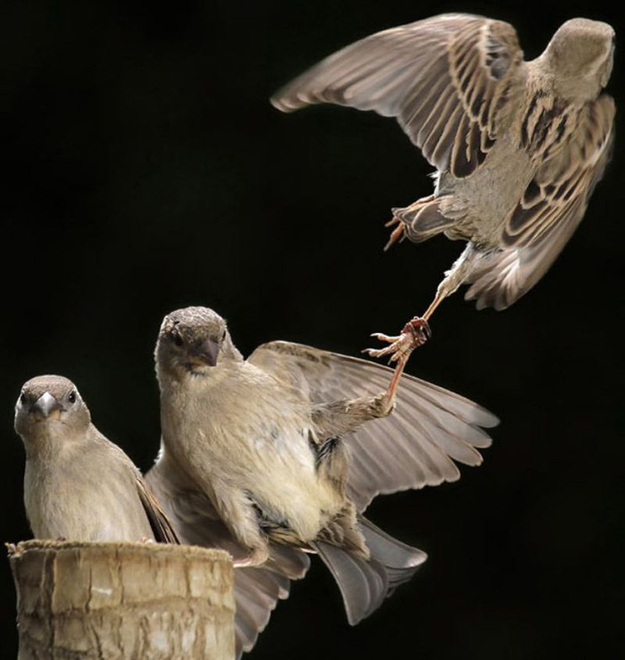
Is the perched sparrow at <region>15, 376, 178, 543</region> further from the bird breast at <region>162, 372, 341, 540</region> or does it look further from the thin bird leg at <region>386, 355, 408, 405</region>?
the thin bird leg at <region>386, 355, 408, 405</region>

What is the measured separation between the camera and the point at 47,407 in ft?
7.26

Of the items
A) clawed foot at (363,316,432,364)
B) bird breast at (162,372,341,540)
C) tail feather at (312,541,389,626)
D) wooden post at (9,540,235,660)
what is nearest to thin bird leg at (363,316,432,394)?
clawed foot at (363,316,432,364)

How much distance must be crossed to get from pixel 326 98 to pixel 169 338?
50 centimetres

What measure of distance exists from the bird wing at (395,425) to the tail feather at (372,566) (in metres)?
0.08

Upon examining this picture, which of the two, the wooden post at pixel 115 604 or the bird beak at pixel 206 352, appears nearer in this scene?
the wooden post at pixel 115 604

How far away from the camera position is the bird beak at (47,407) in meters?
2.20

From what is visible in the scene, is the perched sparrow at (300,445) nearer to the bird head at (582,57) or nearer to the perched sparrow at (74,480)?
the perched sparrow at (74,480)

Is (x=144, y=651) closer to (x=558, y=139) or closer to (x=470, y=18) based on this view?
(x=558, y=139)

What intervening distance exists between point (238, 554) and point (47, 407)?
45cm

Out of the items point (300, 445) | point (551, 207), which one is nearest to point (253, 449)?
point (300, 445)

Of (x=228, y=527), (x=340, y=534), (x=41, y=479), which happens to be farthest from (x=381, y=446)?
(x=41, y=479)

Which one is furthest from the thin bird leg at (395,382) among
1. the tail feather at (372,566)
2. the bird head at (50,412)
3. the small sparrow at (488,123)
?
the bird head at (50,412)

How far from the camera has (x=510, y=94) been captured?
86.2 inches

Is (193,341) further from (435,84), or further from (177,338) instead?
(435,84)
